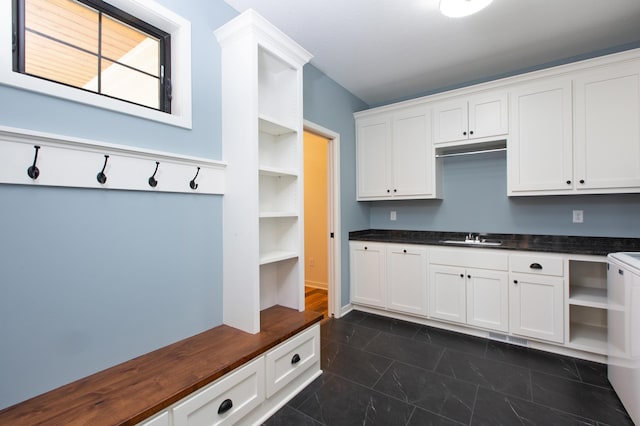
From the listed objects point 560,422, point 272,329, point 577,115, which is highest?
point 577,115

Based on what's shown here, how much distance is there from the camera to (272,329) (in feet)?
5.89

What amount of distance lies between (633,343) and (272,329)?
2.03 metres

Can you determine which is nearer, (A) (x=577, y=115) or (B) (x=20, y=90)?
(B) (x=20, y=90)

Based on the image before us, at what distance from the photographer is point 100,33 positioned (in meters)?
1.44

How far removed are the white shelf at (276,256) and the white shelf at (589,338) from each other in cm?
235

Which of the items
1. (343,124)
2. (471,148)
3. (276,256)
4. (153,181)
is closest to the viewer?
(153,181)

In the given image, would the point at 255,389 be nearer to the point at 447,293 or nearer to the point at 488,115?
the point at 447,293

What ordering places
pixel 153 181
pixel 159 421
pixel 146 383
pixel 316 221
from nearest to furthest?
1. pixel 159 421
2. pixel 146 383
3. pixel 153 181
4. pixel 316 221

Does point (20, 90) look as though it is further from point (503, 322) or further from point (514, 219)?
point (514, 219)

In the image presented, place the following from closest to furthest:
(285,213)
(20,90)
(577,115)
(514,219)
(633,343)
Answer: (20,90)
(633,343)
(285,213)
(577,115)
(514,219)

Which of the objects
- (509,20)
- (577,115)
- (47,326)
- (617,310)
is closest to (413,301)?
Result: (617,310)

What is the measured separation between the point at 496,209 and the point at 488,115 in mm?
979

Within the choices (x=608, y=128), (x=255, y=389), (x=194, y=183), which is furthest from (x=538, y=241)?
(x=194, y=183)

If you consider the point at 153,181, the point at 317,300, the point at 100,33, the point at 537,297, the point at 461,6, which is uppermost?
the point at 461,6
